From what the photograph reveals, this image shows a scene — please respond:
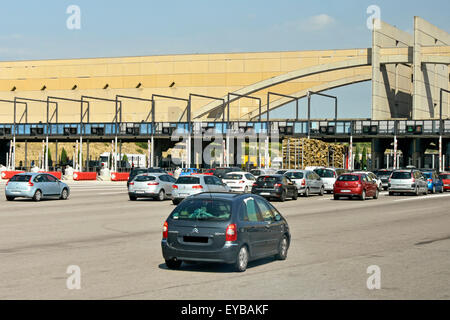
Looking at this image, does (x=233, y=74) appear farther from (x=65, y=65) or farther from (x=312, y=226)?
(x=312, y=226)

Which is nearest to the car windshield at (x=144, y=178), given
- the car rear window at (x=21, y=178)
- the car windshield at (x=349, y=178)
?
the car rear window at (x=21, y=178)

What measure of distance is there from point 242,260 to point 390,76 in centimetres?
9715

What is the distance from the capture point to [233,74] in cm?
12162

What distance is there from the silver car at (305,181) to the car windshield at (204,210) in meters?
29.6

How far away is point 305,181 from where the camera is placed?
42.6m

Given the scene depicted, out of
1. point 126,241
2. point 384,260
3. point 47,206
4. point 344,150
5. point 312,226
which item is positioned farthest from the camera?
point 344,150

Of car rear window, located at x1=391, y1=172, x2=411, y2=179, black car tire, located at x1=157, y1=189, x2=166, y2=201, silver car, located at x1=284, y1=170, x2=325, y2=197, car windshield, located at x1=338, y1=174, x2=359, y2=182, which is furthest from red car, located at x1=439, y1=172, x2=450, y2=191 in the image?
black car tire, located at x1=157, y1=189, x2=166, y2=201

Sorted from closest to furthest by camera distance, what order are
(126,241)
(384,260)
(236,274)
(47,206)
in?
1. (236,274)
2. (384,260)
3. (126,241)
4. (47,206)

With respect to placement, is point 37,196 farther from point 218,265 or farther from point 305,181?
point 218,265

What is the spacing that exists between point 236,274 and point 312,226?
10516 mm

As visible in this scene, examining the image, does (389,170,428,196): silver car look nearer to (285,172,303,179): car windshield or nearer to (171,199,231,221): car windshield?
(285,172,303,179): car windshield

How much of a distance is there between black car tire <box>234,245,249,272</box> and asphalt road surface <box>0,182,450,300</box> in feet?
0.59

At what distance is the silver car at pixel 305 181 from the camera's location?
139 ft

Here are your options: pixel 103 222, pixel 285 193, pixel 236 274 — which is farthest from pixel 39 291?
pixel 285 193
